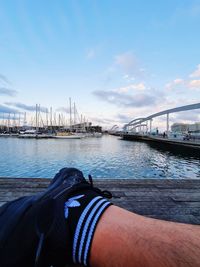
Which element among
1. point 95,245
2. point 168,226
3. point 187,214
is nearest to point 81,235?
point 95,245

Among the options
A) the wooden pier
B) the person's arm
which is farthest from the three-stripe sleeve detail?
the wooden pier

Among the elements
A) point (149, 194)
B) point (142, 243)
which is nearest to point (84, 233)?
point (142, 243)

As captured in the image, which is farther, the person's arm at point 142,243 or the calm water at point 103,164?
the calm water at point 103,164

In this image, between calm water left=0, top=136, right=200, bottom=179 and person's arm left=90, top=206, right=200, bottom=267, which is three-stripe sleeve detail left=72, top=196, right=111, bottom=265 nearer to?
person's arm left=90, top=206, right=200, bottom=267

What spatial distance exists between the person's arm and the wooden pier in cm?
125

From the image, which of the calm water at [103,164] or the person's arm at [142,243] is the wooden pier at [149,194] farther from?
the calm water at [103,164]

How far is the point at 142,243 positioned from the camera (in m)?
0.67

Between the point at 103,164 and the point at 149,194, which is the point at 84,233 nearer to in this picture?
the point at 149,194

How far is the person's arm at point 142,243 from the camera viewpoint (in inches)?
23.9

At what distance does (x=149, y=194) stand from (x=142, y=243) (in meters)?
2.01

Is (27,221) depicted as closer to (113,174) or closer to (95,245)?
(95,245)

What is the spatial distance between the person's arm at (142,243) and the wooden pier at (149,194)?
1251mm

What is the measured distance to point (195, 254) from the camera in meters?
0.60

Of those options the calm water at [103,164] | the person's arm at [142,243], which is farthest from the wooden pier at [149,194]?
the calm water at [103,164]
